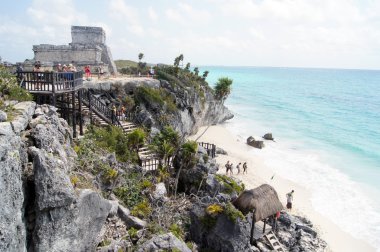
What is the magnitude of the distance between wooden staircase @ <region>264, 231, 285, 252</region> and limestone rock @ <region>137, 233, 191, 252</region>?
7.02m

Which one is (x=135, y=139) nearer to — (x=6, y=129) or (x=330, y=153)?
(x=6, y=129)

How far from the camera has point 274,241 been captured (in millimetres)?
16562

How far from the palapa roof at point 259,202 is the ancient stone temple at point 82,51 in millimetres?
20961

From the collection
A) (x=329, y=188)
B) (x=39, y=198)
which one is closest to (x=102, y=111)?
(x=39, y=198)

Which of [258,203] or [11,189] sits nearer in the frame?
[11,189]

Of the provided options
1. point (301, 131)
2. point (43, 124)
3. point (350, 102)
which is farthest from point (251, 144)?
point (350, 102)

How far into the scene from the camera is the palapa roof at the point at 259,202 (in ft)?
50.1

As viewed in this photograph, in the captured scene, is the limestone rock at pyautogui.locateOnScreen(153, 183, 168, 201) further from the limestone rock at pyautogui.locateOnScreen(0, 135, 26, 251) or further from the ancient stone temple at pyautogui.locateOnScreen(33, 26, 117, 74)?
the ancient stone temple at pyautogui.locateOnScreen(33, 26, 117, 74)

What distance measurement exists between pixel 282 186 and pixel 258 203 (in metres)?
11.2

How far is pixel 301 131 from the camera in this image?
48.3 metres

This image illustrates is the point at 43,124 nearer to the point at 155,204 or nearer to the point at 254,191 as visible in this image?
the point at 155,204

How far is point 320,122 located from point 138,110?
1512 inches

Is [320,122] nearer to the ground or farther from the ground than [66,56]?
nearer to the ground

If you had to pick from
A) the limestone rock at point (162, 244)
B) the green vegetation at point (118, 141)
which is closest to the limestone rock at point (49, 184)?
the limestone rock at point (162, 244)
